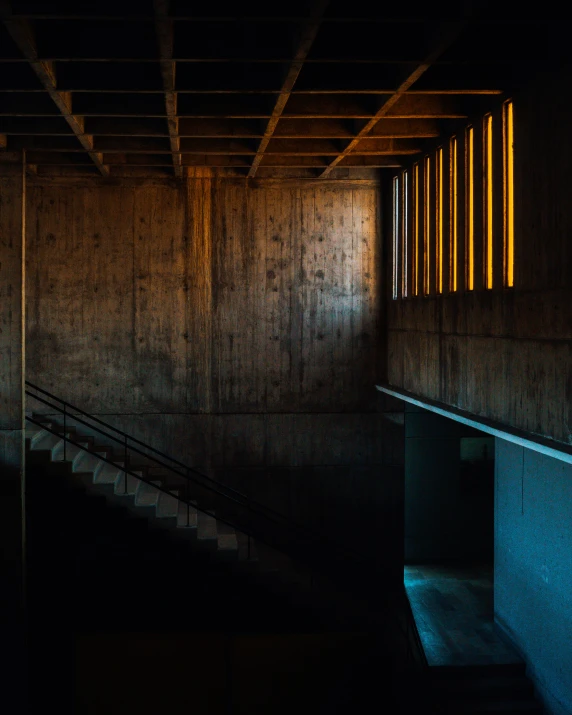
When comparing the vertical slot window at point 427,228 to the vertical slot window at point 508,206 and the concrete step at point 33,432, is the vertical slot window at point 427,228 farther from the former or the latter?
the concrete step at point 33,432

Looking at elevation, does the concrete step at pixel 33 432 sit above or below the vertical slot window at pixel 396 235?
below

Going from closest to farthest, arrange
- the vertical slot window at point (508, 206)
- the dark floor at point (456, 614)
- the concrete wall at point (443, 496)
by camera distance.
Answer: the vertical slot window at point (508, 206) → the dark floor at point (456, 614) → the concrete wall at point (443, 496)

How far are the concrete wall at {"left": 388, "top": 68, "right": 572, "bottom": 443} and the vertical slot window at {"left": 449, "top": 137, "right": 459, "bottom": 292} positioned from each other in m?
0.29

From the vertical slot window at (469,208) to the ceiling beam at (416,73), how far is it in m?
1.10

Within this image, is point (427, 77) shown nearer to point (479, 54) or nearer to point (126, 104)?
point (479, 54)

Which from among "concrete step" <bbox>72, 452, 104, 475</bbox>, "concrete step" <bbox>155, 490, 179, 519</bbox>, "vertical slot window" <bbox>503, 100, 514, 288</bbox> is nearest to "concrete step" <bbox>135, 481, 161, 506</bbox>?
"concrete step" <bbox>155, 490, 179, 519</bbox>

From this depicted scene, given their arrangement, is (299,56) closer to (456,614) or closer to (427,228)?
(427,228)

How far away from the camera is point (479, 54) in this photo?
7633 millimetres

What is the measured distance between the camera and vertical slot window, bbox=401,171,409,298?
491 inches

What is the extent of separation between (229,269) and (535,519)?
624 centimetres

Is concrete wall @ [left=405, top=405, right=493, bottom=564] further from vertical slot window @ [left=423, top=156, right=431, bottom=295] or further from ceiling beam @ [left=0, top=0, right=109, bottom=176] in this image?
ceiling beam @ [left=0, top=0, right=109, bottom=176]

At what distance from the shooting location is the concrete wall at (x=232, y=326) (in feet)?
43.5

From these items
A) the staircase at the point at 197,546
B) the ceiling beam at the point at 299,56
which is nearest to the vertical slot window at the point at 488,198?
the ceiling beam at the point at 299,56

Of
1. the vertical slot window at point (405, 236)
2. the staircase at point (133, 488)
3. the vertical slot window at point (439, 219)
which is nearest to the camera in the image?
the vertical slot window at point (439, 219)
